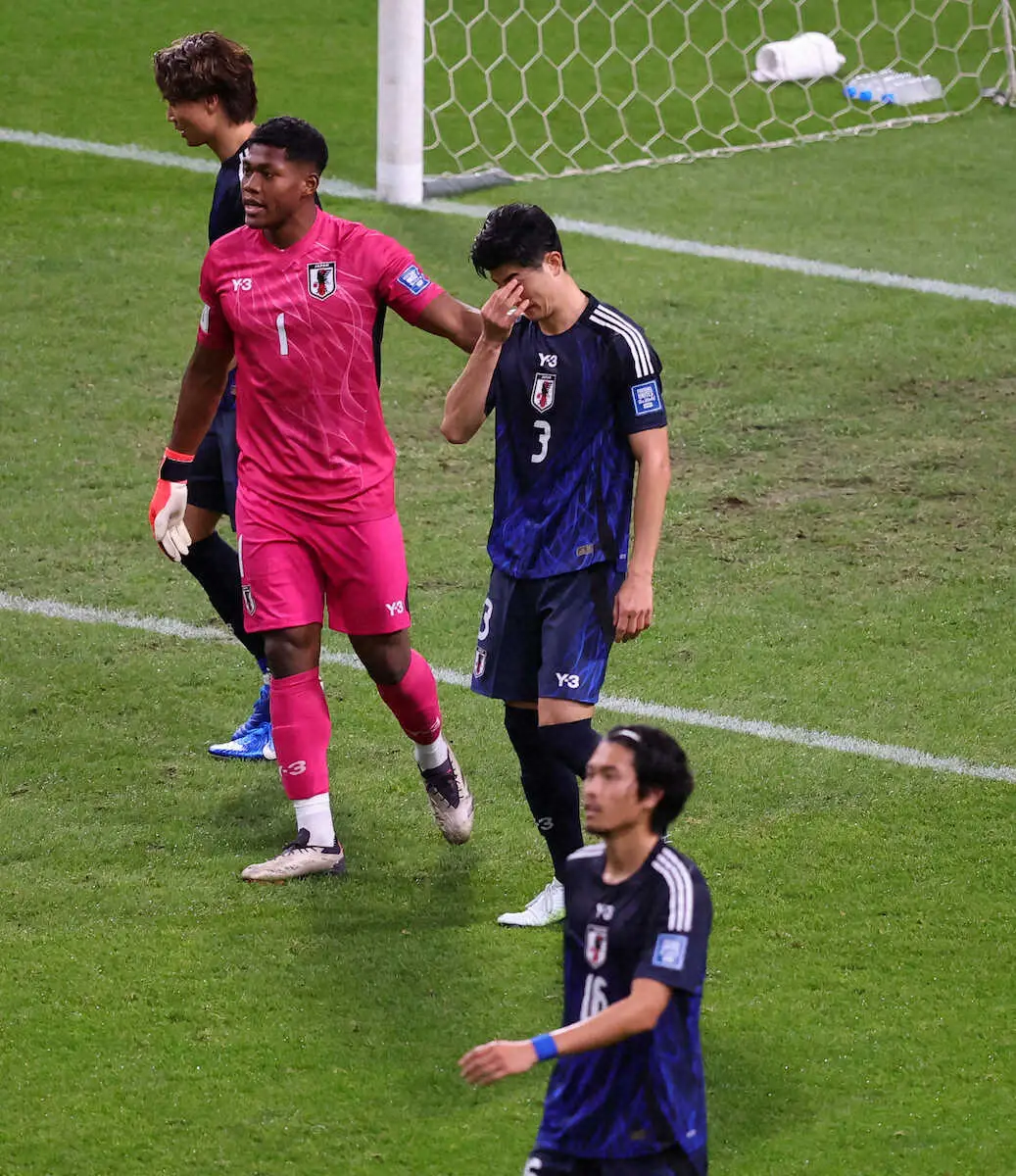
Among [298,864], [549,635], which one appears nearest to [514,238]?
[549,635]

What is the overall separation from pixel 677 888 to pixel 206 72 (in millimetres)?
3597

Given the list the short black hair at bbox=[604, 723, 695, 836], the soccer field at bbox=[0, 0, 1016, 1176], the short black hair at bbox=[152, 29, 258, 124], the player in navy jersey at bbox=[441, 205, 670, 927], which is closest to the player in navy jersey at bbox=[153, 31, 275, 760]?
the short black hair at bbox=[152, 29, 258, 124]

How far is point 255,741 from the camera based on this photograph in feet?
21.5

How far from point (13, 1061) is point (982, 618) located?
434cm

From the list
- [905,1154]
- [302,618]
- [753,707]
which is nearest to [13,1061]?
[302,618]

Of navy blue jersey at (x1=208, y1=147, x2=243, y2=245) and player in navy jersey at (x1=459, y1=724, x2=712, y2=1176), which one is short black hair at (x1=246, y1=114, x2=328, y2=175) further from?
player in navy jersey at (x1=459, y1=724, x2=712, y2=1176)

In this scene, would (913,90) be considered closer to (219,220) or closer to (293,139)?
(219,220)

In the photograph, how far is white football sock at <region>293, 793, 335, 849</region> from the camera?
560cm

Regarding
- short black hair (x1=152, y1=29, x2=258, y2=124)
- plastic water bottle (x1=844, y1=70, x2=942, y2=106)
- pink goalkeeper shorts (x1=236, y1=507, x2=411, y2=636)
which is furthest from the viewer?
plastic water bottle (x1=844, y1=70, x2=942, y2=106)

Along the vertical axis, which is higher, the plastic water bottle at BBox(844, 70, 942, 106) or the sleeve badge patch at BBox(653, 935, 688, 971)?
the plastic water bottle at BBox(844, 70, 942, 106)

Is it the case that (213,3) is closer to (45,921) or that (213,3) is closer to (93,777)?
(93,777)

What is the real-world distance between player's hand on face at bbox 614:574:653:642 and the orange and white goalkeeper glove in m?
1.61

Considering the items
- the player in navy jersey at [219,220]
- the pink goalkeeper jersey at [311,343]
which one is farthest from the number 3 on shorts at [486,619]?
the player in navy jersey at [219,220]

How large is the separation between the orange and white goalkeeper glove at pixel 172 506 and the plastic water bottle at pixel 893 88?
10479 mm
